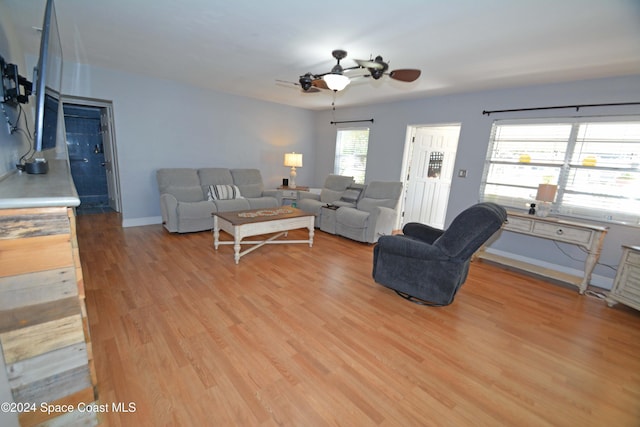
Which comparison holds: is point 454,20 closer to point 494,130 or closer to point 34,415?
point 494,130

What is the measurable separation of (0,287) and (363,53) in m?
3.10

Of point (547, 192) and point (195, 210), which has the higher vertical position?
point (547, 192)

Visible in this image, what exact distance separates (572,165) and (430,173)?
82.8 inches

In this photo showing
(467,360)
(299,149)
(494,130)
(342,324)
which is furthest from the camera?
(299,149)

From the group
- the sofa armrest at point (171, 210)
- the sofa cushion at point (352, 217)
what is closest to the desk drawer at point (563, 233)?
the sofa cushion at point (352, 217)

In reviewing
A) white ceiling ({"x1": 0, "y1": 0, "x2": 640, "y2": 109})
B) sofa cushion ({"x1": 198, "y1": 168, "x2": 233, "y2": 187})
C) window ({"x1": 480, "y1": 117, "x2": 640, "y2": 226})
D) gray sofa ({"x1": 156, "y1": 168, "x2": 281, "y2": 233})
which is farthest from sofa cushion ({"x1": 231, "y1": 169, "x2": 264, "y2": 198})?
window ({"x1": 480, "y1": 117, "x2": 640, "y2": 226})

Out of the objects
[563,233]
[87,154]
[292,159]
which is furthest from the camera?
[87,154]

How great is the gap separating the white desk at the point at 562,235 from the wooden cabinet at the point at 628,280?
0.27m

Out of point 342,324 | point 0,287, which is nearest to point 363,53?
point 342,324

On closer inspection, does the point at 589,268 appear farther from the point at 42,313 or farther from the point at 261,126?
the point at 261,126

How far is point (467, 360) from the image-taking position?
6.13ft

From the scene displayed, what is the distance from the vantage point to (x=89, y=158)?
599 centimetres

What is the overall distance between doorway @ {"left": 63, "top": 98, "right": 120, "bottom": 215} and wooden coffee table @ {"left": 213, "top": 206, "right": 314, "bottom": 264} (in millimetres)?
3517

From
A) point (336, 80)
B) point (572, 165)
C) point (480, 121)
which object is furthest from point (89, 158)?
point (572, 165)
